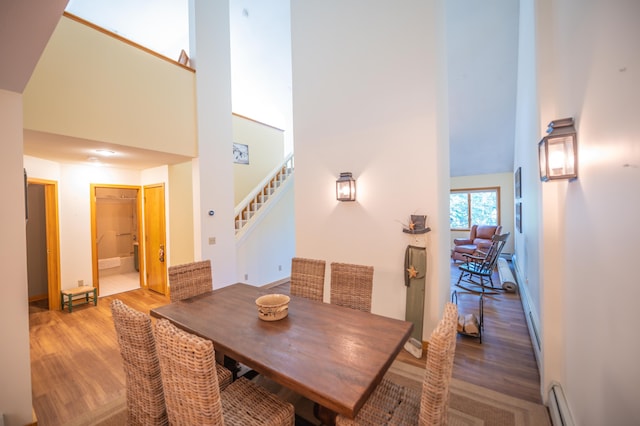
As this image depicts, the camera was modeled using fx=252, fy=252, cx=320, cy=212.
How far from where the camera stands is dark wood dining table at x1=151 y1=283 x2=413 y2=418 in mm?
1142

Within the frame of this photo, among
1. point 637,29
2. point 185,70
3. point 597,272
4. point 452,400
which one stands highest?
point 185,70

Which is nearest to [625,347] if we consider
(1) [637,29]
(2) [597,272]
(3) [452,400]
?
(2) [597,272]

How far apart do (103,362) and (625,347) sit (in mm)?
3927

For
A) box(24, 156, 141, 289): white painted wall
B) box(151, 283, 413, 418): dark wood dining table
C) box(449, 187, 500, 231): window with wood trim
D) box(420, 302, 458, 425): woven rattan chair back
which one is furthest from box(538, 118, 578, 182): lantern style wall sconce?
box(449, 187, 500, 231): window with wood trim

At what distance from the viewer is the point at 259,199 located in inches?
213

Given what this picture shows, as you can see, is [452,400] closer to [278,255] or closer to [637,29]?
[637,29]

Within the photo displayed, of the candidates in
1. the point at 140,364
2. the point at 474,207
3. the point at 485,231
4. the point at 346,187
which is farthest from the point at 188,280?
the point at 474,207

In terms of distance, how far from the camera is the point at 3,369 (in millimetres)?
1673

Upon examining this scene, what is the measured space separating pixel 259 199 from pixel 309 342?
13.9ft

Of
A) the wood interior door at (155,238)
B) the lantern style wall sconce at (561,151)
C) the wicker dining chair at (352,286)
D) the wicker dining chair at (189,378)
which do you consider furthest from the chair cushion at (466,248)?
the wood interior door at (155,238)

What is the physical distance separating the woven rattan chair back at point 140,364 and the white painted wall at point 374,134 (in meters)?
2.25

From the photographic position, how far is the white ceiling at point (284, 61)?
416 centimetres

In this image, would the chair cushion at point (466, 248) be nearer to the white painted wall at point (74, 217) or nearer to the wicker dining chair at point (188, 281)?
the wicker dining chair at point (188, 281)

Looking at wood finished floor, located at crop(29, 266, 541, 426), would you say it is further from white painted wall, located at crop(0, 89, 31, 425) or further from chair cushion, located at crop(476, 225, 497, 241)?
chair cushion, located at crop(476, 225, 497, 241)
